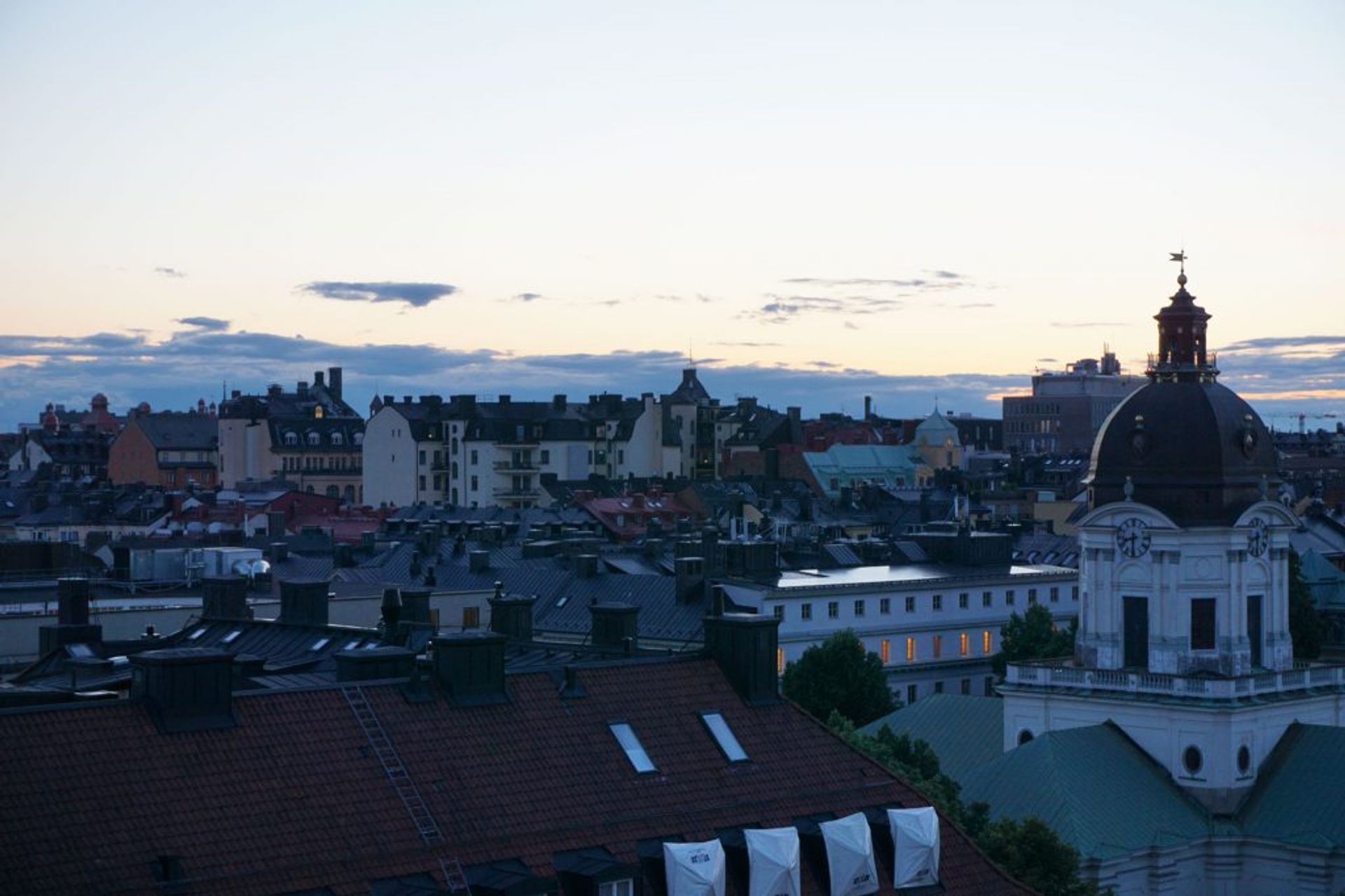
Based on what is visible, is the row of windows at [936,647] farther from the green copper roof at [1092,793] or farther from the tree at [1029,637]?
the green copper roof at [1092,793]

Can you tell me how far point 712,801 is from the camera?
38.4 meters

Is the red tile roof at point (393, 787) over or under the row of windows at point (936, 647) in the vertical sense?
over

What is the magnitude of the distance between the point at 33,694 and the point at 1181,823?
34759 mm

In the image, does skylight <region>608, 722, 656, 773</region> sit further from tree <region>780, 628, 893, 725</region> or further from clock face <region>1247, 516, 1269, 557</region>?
tree <region>780, 628, 893, 725</region>

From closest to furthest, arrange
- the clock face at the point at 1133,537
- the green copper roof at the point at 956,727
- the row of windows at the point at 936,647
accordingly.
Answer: the clock face at the point at 1133,537, the green copper roof at the point at 956,727, the row of windows at the point at 936,647

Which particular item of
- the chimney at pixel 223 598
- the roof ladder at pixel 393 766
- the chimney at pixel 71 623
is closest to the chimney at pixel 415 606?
the chimney at pixel 223 598

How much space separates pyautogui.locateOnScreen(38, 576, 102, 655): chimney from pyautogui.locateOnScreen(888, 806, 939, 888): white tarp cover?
30.3 meters

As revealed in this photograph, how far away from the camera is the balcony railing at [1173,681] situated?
64562 millimetres

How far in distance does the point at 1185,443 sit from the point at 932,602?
1490 inches

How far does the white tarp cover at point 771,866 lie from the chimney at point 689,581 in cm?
5598

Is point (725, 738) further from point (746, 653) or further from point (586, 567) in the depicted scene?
point (586, 567)

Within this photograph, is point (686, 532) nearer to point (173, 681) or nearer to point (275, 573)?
point (275, 573)

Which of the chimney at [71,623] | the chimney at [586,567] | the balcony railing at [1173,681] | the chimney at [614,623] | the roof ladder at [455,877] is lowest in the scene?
the balcony railing at [1173,681]

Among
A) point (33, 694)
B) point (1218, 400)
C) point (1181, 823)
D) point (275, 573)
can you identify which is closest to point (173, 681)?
point (33, 694)
